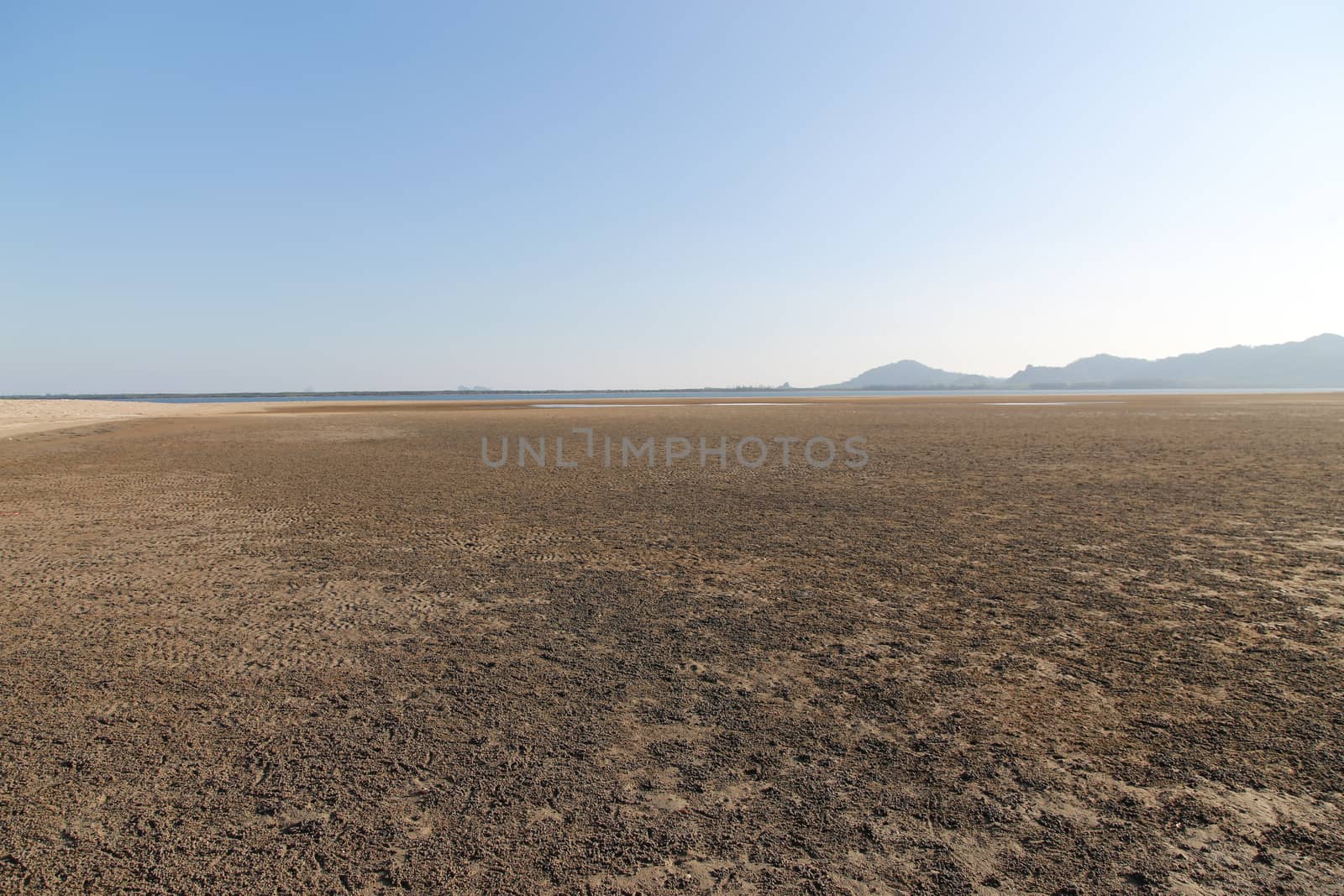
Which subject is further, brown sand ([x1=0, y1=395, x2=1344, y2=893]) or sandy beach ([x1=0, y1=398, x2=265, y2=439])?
sandy beach ([x1=0, y1=398, x2=265, y2=439])

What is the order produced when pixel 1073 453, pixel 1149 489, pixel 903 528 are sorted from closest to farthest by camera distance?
pixel 903 528, pixel 1149 489, pixel 1073 453

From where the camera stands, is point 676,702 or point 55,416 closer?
point 676,702

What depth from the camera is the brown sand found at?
Answer: 249 cm

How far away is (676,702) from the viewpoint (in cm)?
371

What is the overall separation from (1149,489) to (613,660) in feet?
31.5

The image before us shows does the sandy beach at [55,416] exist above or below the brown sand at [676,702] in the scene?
above

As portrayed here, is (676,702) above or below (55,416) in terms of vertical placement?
below

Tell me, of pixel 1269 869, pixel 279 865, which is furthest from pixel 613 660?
pixel 1269 869

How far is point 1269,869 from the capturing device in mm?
2428

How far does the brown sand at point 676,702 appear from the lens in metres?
2.49

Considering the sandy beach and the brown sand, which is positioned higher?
the sandy beach

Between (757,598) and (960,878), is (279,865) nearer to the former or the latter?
(960,878)

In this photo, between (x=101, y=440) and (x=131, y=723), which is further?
(x=101, y=440)

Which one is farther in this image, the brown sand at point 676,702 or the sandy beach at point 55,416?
the sandy beach at point 55,416
